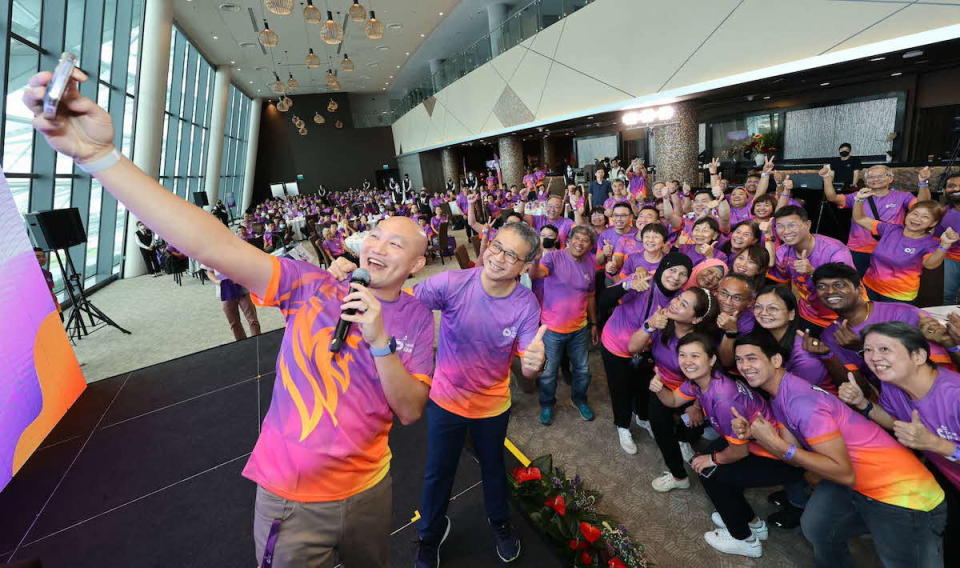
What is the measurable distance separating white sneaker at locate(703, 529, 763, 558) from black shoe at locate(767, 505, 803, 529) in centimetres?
21

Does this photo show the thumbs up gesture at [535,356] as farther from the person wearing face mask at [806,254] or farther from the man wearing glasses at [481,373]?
the person wearing face mask at [806,254]

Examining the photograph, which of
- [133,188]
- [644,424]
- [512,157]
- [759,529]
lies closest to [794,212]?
[644,424]

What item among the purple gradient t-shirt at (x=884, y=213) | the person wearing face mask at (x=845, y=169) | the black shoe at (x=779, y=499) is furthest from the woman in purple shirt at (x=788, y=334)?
the person wearing face mask at (x=845, y=169)

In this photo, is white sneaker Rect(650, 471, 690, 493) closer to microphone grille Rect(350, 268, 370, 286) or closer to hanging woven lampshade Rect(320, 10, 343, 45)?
microphone grille Rect(350, 268, 370, 286)

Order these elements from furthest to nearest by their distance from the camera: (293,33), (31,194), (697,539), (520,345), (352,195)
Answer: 1. (352,195)
2. (293,33)
3. (31,194)
4. (697,539)
5. (520,345)

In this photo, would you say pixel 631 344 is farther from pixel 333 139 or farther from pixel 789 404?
pixel 333 139

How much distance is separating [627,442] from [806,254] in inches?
81.4

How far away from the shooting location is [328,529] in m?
1.27

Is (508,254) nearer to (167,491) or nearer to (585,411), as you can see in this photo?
(585,411)

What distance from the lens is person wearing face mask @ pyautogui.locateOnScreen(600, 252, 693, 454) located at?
9.37 feet

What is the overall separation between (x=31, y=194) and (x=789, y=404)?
34.3ft

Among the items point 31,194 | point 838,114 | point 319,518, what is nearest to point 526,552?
point 319,518

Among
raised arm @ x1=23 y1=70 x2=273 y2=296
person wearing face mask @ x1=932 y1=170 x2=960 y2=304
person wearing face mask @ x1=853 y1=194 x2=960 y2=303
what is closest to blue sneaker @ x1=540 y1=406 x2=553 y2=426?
raised arm @ x1=23 y1=70 x2=273 y2=296

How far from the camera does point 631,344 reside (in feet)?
9.20
